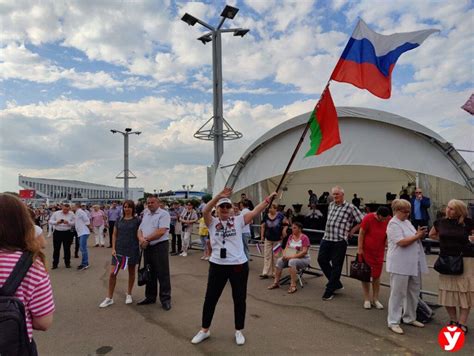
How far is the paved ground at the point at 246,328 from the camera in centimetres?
411

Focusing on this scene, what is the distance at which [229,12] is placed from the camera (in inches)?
533

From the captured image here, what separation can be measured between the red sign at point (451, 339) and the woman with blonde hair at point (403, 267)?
1.17 ft

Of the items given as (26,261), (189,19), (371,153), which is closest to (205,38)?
(189,19)

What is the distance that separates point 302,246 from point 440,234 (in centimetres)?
274

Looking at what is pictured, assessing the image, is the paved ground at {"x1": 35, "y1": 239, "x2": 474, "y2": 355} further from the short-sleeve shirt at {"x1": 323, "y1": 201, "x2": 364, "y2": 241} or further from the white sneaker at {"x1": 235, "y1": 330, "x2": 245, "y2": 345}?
the short-sleeve shirt at {"x1": 323, "y1": 201, "x2": 364, "y2": 241}

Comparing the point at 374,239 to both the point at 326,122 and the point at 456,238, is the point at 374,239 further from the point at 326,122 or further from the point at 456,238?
the point at 326,122

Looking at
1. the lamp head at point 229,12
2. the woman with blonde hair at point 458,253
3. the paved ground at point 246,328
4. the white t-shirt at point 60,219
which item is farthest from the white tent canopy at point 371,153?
the woman with blonde hair at point 458,253

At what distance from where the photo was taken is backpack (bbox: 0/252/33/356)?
1837 mm

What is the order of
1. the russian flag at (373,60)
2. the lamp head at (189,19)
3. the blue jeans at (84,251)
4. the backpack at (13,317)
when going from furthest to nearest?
the lamp head at (189,19) → the blue jeans at (84,251) → the russian flag at (373,60) → the backpack at (13,317)

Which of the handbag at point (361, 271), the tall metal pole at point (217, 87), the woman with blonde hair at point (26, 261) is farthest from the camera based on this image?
the tall metal pole at point (217, 87)

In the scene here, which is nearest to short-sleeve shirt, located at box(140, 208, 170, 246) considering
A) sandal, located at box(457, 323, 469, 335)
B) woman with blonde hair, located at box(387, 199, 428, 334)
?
woman with blonde hair, located at box(387, 199, 428, 334)

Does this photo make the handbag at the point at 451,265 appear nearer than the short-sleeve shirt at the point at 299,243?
Yes

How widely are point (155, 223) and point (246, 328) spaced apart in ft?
6.89

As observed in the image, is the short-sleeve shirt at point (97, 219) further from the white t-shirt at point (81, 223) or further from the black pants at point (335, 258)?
the black pants at point (335, 258)
